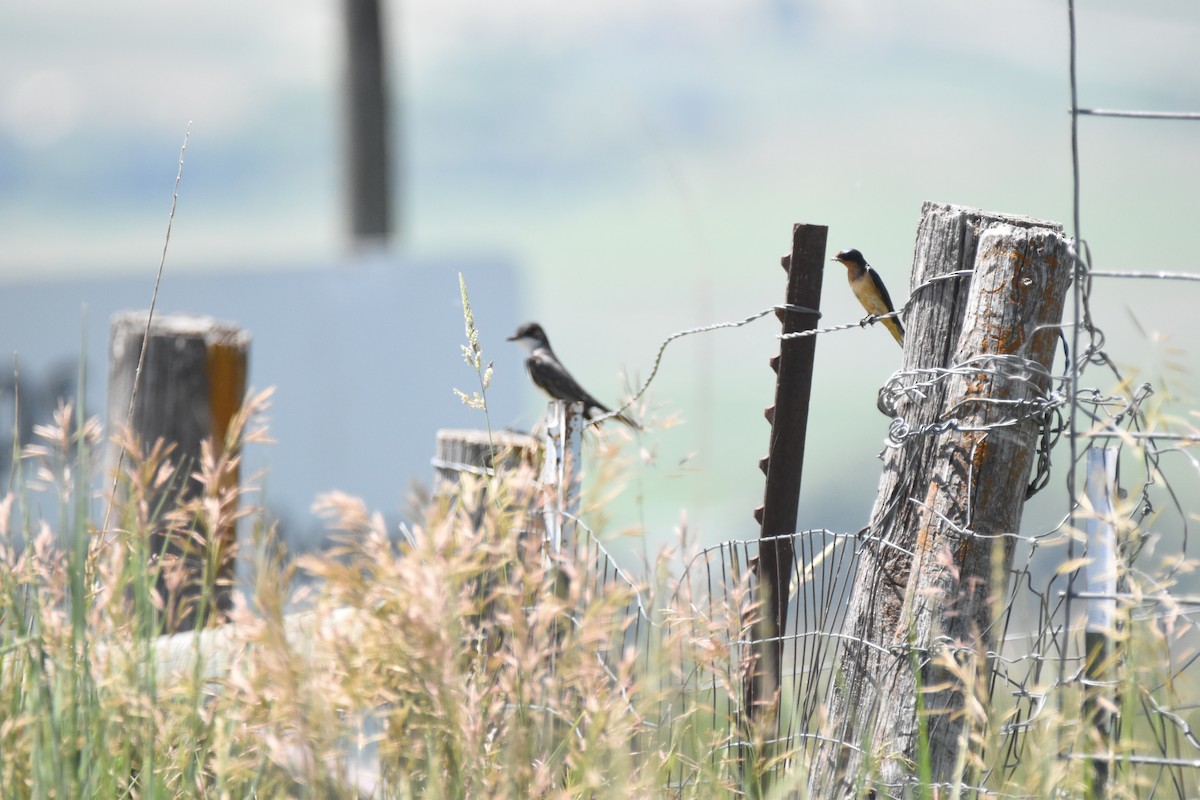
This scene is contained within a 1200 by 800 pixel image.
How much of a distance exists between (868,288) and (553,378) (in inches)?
67.9

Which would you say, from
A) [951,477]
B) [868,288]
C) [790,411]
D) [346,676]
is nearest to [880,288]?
[868,288]

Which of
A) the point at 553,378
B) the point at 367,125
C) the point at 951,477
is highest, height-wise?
the point at 367,125

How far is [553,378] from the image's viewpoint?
3922 millimetres

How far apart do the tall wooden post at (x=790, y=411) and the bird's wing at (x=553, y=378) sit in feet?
5.06

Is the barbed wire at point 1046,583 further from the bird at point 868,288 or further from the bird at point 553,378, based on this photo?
the bird at point 553,378

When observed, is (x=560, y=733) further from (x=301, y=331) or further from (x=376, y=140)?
(x=376, y=140)

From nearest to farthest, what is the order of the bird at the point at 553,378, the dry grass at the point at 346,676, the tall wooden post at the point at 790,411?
the dry grass at the point at 346,676
the tall wooden post at the point at 790,411
the bird at the point at 553,378

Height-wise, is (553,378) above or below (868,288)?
below

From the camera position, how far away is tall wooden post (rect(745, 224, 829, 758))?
228 cm

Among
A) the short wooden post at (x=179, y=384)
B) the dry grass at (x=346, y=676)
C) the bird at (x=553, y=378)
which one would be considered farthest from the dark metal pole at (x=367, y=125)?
the dry grass at (x=346, y=676)

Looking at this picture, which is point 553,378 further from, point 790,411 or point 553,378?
point 790,411

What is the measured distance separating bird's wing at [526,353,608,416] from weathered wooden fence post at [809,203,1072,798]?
1.87 meters

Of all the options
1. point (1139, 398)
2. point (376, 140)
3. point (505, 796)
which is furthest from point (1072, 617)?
point (376, 140)

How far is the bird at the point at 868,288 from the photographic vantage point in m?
2.34
